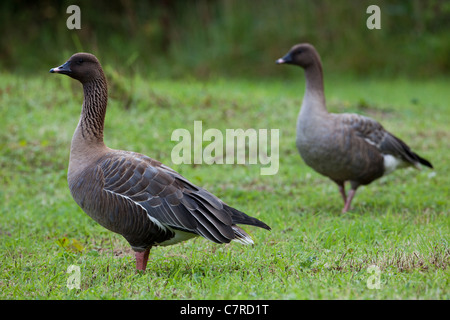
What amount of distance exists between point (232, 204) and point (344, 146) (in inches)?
57.3

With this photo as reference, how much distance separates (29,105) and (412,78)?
10492mm

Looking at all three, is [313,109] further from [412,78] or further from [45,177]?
[412,78]

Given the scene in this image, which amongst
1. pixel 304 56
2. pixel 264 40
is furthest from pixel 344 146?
pixel 264 40

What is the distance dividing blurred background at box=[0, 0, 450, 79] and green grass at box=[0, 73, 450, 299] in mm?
2992

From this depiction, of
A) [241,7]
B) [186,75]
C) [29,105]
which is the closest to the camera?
[29,105]

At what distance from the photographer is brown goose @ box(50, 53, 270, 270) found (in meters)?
4.28

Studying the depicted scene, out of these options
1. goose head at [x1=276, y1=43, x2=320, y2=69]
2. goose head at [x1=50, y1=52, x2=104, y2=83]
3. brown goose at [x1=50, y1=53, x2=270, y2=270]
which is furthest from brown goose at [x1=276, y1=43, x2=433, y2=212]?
goose head at [x1=50, y1=52, x2=104, y2=83]

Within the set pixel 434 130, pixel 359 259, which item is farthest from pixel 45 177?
pixel 434 130

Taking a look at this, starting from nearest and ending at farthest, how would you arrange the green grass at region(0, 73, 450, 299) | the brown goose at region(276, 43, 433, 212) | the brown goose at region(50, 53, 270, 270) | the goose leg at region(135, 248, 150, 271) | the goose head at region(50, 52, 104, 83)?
the green grass at region(0, 73, 450, 299) → the brown goose at region(50, 53, 270, 270) → the goose leg at region(135, 248, 150, 271) → the goose head at region(50, 52, 104, 83) → the brown goose at region(276, 43, 433, 212)

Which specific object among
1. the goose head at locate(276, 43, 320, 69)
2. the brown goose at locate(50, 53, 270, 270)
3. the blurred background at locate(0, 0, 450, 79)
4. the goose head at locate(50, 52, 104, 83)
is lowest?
the brown goose at locate(50, 53, 270, 270)

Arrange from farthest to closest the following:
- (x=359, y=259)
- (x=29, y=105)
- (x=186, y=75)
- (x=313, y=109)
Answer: (x=186, y=75)
(x=29, y=105)
(x=313, y=109)
(x=359, y=259)

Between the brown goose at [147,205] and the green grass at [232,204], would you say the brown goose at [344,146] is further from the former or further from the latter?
the brown goose at [147,205]

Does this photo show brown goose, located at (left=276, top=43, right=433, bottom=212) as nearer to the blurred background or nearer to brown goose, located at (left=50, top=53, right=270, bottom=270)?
brown goose, located at (left=50, top=53, right=270, bottom=270)
